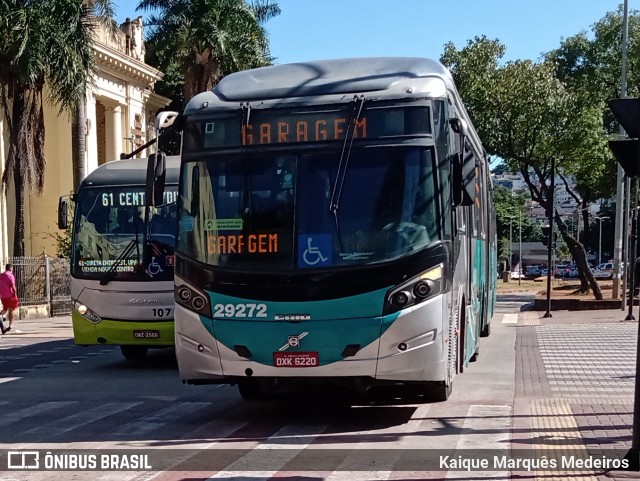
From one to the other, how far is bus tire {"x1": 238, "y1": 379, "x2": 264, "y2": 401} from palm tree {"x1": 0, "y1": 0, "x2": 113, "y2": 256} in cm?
2041

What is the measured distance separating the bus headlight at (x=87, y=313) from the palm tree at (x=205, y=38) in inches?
830

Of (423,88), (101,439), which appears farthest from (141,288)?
(423,88)

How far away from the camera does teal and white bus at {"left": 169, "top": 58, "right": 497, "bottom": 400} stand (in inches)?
355

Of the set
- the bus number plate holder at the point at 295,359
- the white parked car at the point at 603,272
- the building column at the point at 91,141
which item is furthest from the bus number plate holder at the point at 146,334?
the white parked car at the point at 603,272

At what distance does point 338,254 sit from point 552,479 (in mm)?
2989

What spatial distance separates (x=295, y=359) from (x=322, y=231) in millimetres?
1251

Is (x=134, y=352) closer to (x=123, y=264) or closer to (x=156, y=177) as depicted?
(x=123, y=264)

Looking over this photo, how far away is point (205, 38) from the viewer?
35219 millimetres

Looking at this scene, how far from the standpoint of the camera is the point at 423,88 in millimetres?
9398

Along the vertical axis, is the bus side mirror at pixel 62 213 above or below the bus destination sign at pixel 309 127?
below

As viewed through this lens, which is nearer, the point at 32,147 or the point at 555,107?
the point at 32,147

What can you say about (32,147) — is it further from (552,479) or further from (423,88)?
(552,479)

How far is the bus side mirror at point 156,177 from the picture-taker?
9758 mm

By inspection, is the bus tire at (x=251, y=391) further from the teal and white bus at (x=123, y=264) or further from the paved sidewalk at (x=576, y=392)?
the teal and white bus at (x=123, y=264)
